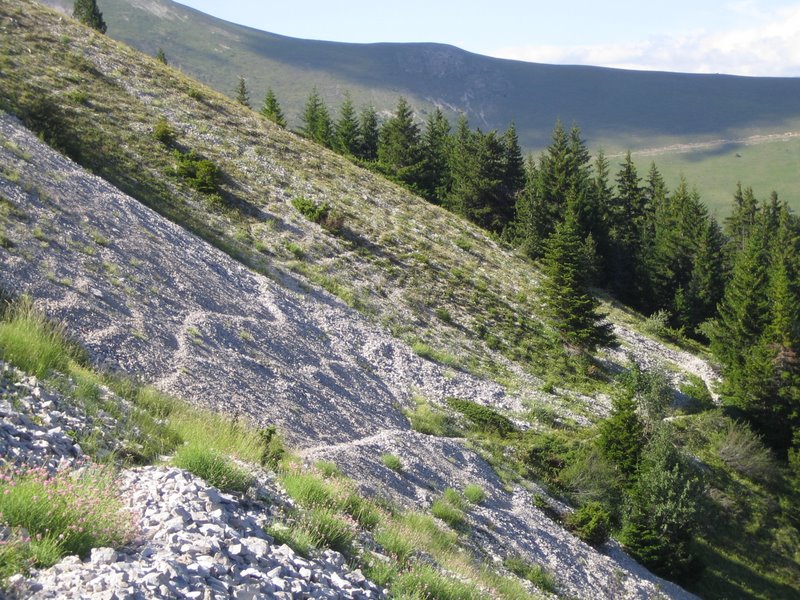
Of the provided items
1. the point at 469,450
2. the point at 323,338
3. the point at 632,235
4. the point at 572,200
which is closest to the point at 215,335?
the point at 323,338

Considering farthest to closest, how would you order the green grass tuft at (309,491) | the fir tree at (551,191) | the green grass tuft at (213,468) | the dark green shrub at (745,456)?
the fir tree at (551,191) < the dark green shrub at (745,456) < the green grass tuft at (309,491) < the green grass tuft at (213,468)

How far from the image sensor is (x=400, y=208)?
4297 centimetres

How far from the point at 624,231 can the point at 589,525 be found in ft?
182

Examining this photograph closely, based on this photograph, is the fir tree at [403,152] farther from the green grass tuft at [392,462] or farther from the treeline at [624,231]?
the green grass tuft at [392,462]

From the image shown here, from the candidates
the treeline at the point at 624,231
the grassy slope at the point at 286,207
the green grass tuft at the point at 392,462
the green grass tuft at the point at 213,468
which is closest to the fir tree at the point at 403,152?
the treeline at the point at 624,231

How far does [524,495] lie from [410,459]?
4326mm

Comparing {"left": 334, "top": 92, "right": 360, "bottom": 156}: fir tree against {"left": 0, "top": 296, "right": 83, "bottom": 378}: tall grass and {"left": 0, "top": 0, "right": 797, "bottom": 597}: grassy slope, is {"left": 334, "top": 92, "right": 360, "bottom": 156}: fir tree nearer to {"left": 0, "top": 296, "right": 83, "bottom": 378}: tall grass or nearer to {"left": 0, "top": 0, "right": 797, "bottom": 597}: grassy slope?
{"left": 0, "top": 0, "right": 797, "bottom": 597}: grassy slope

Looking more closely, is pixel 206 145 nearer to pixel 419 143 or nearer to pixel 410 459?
pixel 410 459

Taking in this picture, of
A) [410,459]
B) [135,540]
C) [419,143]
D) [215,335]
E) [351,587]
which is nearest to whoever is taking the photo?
[135,540]

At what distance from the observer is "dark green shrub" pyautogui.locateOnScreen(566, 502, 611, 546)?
1783 centimetres

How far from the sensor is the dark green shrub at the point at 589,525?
Result: 58.5ft

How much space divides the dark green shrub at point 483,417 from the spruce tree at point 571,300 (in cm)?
1309

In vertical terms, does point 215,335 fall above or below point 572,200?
below

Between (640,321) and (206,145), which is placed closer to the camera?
(206,145)
